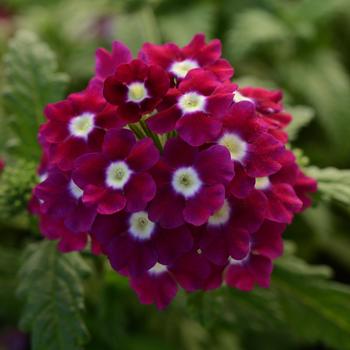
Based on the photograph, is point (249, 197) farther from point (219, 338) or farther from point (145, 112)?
point (219, 338)

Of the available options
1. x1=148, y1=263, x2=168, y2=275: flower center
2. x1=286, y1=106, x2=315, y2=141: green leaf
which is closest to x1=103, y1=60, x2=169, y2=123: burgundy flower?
x1=148, y1=263, x2=168, y2=275: flower center

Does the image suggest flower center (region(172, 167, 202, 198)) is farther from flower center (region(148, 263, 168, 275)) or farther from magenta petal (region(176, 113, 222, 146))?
flower center (region(148, 263, 168, 275))

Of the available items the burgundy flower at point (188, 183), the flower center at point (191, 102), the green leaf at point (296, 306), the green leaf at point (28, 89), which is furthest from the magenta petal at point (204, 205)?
the green leaf at point (28, 89)

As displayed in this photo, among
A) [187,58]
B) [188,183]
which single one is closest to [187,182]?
[188,183]

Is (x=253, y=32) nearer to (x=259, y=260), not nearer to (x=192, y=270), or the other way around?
(x=259, y=260)

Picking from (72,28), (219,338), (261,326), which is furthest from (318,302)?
(72,28)

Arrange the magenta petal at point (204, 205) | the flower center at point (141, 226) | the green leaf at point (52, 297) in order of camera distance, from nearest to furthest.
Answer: the magenta petal at point (204, 205), the flower center at point (141, 226), the green leaf at point (52, 297)

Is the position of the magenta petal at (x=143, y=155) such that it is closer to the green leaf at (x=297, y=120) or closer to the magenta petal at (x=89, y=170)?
the magenta petal at (x=89, y=170)
